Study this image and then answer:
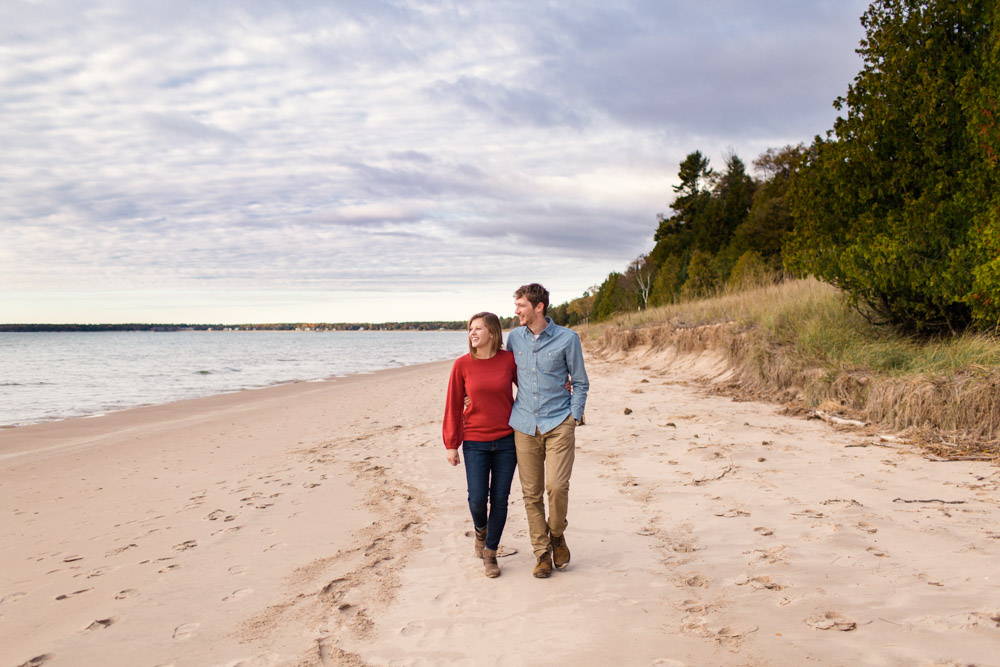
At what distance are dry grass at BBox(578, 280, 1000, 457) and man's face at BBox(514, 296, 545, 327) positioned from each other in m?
5.26

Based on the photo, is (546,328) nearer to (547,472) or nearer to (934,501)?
(547,472)

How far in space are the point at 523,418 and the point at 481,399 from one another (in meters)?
0.30

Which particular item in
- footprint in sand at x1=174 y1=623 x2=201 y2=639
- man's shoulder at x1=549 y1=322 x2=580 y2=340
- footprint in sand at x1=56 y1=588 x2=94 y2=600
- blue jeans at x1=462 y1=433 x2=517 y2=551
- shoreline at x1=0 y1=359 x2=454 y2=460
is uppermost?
man's shoulder at x1=549 y1=322 x2=580 y2=340

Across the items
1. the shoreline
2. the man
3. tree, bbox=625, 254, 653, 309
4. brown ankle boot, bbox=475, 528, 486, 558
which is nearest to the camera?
the man

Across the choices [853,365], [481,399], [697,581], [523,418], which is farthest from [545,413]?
[853,365]

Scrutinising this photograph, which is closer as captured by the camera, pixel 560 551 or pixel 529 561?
pixel 560 551

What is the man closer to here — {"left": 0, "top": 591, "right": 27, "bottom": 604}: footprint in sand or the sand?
the sand

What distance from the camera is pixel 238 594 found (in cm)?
396

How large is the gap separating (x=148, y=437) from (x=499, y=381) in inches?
398

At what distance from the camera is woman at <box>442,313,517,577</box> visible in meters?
4.10

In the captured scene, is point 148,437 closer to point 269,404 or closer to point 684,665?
point 269,404

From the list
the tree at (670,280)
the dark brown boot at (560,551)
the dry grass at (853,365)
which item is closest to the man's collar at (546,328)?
the dark brown boot at (560,551)

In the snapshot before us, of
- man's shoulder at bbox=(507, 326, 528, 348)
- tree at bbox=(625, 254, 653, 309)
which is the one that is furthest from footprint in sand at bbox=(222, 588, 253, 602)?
tree at bbox=(625, 254, 653, 309)

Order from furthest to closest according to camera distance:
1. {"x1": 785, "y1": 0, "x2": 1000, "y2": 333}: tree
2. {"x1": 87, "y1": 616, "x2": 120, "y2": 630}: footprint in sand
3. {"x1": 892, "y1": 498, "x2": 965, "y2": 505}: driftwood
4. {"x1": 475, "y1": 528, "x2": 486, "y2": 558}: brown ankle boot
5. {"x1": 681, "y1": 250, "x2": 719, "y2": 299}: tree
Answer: {"x1": 681, "y1": 250, "x2": 719, "y2": 299}: tree, {"x1": 785, "y1": 0, "x2": 1000, "y2": 333}: tree, {"x1": 892, "y1": 498, "x2": 965, "y2": 505}: driftwood, {"x1": 475, "y1": 528, "x2": 486, "y2": 558}: brown ankle boot, {"x1": 87, "y1": 616, "x2": 120, "y2": 630}: footprint in sand
